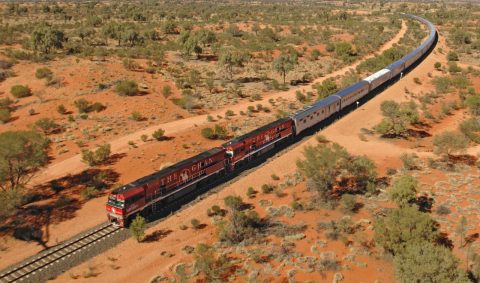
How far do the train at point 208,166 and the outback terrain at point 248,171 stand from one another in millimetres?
1911

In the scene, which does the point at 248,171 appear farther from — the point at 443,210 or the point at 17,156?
the point at 17,156

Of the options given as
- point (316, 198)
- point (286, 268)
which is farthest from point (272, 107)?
point (286, 268)

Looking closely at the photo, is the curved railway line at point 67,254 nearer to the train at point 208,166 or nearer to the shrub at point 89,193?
the train at point 208,166

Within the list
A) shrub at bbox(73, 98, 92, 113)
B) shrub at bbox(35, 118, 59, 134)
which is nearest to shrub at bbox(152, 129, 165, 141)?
shrub at bbox(73, 98, 92, 113)

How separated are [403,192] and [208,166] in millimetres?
17637

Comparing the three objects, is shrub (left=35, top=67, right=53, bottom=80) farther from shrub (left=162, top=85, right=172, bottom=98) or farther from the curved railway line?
the curved railway line

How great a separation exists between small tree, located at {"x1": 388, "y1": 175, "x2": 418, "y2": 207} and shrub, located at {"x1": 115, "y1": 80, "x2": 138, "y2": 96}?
43075 millimetres

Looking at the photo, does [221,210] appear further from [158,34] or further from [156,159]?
[158,34]

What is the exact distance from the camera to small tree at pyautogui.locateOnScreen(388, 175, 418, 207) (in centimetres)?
3153

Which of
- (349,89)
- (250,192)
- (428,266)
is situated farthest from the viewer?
(349,89)

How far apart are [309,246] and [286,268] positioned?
10.7 feet

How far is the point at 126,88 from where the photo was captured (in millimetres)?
60375

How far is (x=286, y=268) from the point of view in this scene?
85.5 ft

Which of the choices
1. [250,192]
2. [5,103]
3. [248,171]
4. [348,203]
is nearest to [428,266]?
[348,203]
